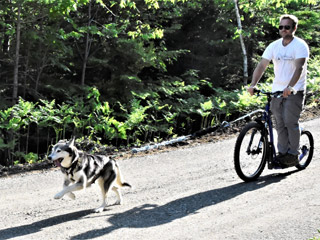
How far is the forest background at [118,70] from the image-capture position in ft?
34.2

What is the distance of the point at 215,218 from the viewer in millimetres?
5738

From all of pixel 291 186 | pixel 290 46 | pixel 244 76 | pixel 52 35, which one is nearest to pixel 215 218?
pixel 291 186

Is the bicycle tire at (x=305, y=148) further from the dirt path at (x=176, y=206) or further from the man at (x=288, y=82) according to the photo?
the man at (x=288, y=82)

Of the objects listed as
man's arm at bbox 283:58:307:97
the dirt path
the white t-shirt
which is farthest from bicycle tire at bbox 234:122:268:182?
man's arm at bbox 283:58:307:97

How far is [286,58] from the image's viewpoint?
689cm

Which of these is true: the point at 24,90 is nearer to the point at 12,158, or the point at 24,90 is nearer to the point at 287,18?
the point at 12,158

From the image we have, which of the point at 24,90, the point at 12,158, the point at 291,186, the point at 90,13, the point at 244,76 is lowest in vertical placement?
the point at 12,158

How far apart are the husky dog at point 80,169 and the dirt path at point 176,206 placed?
0.39 m

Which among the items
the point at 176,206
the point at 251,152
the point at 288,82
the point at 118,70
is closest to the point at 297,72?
the point at 288,82

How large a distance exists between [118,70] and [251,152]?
226 inches

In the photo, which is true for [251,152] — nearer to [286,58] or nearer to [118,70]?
[286,58]

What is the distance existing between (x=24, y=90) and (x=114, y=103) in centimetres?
Result: 216

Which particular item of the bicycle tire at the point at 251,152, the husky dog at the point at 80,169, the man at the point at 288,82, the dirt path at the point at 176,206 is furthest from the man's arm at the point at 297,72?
the husky dog at the point at 80,169

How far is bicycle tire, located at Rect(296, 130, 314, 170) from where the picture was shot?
7626mm
